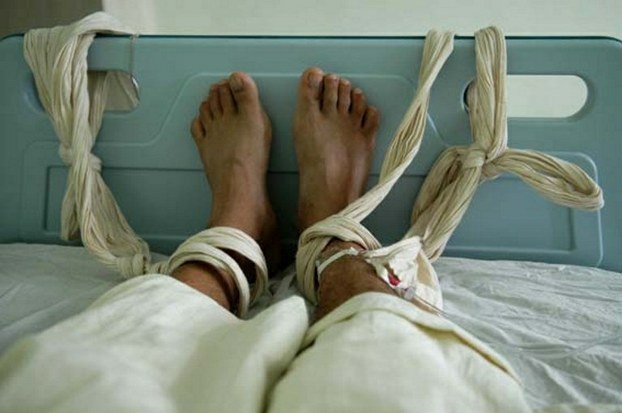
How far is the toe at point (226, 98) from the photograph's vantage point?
2.35 feet

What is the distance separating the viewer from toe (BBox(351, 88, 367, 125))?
700 mm

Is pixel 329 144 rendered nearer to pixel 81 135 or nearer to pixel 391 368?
pixel 81 135

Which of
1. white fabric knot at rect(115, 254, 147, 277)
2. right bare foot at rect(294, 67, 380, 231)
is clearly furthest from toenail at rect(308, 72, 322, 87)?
white fabric knot at rect(115, 254, 147, 277)

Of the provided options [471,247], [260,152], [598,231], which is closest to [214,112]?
[260,152]

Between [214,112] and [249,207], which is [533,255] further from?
[214,112]

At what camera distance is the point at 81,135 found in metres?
0.66

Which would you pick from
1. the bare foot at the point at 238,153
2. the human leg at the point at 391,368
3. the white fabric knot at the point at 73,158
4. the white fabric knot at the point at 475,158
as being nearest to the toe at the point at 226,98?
the bare foot at the point at 238,153

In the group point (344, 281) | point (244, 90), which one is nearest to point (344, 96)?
point (244, 90)

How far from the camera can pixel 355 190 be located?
2.32 feet

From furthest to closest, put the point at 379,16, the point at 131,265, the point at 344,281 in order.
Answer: the point at 379,16 < the point at 131,265 < the point at 344,281

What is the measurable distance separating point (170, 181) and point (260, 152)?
0.15 m

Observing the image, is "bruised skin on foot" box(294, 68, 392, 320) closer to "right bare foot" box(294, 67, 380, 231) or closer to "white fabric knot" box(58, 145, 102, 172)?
"right bare foot" box(294, 67, 380, 231)

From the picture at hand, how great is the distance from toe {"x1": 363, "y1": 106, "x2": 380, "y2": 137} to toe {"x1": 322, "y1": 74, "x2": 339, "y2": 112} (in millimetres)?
56

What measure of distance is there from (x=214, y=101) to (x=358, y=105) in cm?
23
